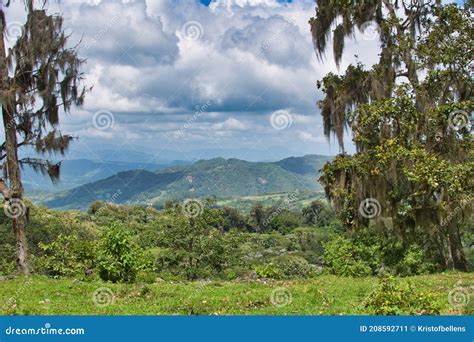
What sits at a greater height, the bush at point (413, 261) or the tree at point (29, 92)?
the tree at point (29, 92)

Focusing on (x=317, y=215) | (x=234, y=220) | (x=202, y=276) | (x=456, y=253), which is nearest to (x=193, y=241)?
(x=202, y=276)

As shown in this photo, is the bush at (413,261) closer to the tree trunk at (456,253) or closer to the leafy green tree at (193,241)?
the tree trunk at (456,253)

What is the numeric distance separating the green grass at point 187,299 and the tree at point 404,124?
12.6ft

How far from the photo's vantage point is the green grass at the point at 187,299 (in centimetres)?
1189

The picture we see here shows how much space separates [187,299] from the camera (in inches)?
544

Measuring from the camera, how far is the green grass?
39.0 ft

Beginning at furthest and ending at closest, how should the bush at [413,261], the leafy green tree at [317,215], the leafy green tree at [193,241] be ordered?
the leafy green tree at [317,215] → the leafy green tree at [193,241] → the bush at [413,261]

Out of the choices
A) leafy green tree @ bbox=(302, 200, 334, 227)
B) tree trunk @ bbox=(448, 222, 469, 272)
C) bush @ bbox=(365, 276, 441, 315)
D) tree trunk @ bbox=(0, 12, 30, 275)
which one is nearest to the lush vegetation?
bush @ bbox=(365, 276, 441, 315)

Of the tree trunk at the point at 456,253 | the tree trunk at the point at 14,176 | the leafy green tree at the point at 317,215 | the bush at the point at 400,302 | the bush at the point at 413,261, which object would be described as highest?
the tree trunk at the point at 14,176

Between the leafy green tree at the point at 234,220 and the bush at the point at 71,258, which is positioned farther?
the leafy green tree at the point at 234,220

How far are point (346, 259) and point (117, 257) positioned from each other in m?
20.7

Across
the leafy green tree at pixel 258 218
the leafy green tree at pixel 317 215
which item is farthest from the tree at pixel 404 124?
the leafy green tree at pixel 317 215

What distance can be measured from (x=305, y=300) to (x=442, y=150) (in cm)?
1072

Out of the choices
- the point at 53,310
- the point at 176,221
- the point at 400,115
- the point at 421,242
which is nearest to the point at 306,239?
the point at 176,221
